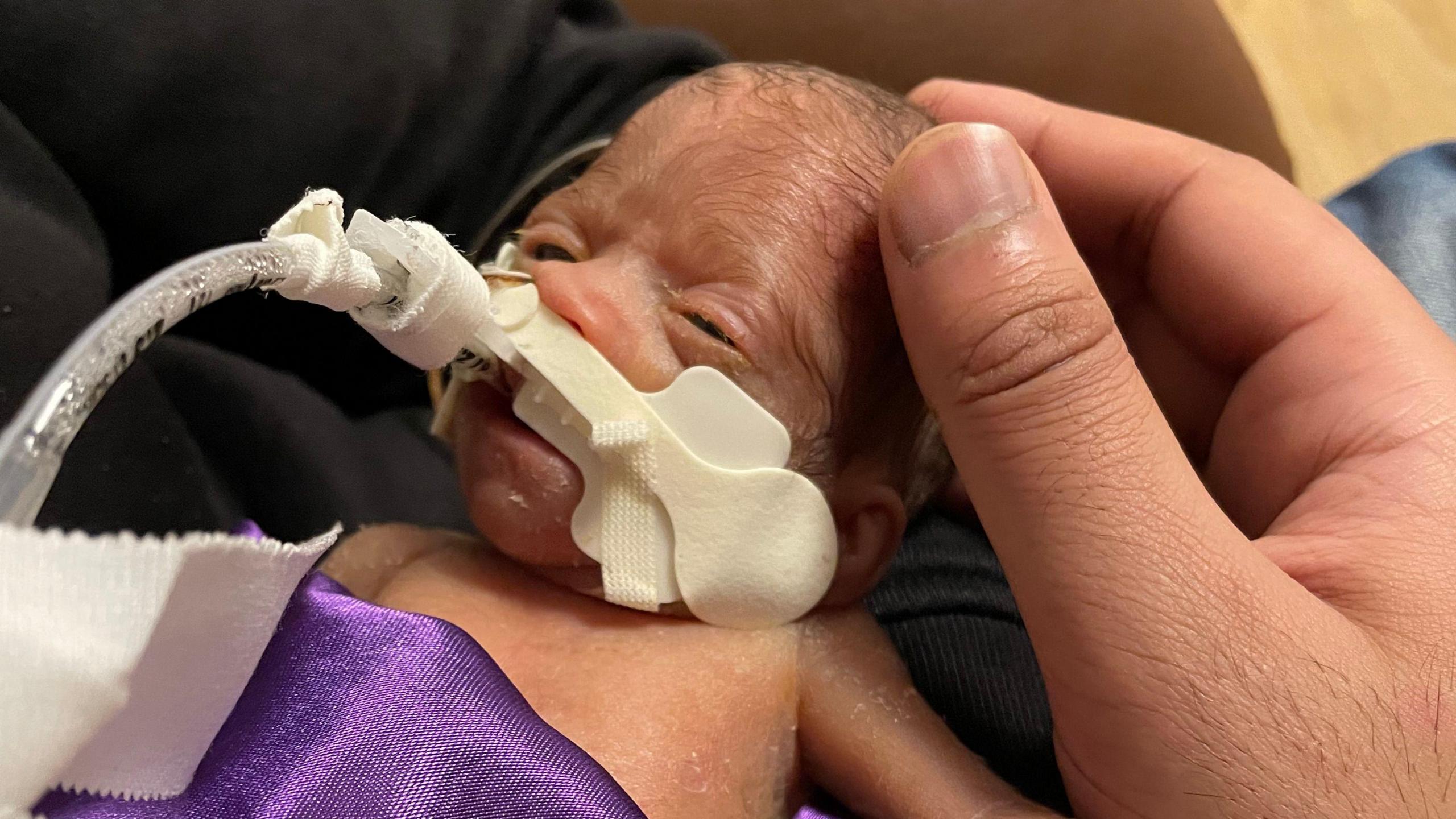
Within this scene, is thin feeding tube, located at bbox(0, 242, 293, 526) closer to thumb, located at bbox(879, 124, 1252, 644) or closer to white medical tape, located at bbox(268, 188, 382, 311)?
white medical tape, located at bbox(268, 188, 382, 311)

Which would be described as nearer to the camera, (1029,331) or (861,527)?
(1029,331)

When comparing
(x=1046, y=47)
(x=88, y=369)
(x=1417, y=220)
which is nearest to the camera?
(x=88, y=369)

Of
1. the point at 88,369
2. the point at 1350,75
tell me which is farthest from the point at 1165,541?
the point at 1350,75

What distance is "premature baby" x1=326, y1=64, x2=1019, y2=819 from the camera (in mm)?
779

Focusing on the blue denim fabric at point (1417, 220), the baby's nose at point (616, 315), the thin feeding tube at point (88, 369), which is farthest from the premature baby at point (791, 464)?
the blue denim fabric at point (1417, 220)

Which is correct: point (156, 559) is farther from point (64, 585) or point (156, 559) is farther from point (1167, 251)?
point (1167, 251)

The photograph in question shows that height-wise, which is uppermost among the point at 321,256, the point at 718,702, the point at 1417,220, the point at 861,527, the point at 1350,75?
the point at 1350,75

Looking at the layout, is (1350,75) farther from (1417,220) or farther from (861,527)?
(861,527)

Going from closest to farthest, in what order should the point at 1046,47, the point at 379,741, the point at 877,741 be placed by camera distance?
the point at 379,741
the point at 877,741
the point at 1046,47

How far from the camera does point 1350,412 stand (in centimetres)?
79

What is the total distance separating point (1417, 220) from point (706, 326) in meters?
0.92

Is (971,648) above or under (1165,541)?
under

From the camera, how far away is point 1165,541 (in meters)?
0.59

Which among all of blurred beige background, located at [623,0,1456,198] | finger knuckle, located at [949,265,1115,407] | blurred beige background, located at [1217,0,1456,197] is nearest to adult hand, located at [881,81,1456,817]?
finger knuckle, located at [949,265,1115,407]
